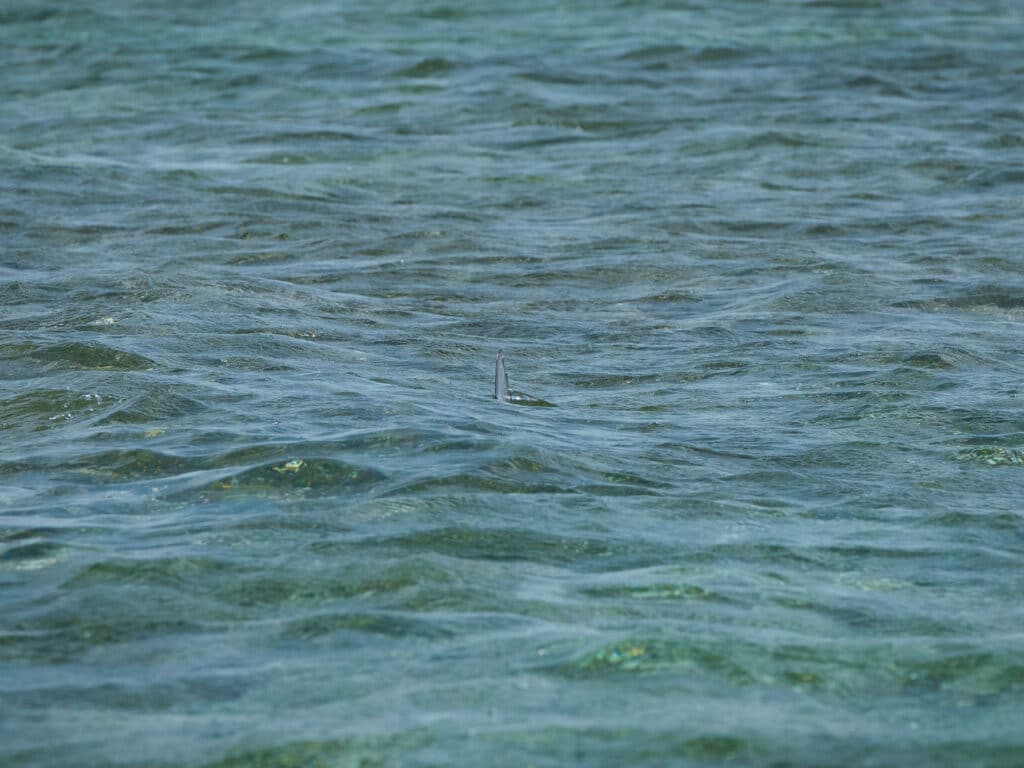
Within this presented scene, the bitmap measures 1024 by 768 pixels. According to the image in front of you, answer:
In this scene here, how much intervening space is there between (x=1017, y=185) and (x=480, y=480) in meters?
8.27

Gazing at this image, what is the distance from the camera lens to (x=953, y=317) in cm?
899

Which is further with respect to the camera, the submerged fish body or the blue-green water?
the submerged fish body

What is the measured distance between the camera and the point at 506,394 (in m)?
7.06

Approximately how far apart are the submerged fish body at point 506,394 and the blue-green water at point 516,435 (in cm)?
11

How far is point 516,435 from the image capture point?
6445mm

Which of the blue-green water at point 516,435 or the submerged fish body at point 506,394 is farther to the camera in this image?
the submerged fish body at point 506,394

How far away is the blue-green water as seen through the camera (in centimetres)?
411

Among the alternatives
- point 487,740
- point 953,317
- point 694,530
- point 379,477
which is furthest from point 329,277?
point 487,740

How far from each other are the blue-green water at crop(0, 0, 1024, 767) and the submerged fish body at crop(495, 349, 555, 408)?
113 millimetres

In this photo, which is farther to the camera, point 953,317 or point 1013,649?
point 953,317

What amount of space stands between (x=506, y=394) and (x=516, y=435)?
63cm

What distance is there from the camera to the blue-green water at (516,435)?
4.11m

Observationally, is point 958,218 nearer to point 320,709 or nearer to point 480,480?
point 480,480

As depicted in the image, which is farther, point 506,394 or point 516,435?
point 506,394
